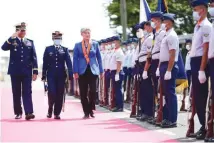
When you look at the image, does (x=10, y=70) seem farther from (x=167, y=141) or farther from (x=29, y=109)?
(x=167, y=141)

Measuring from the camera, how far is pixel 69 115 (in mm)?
13453

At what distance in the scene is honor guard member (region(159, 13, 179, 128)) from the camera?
989cm

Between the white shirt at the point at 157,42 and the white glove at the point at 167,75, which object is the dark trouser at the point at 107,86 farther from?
the white glove at the point at 167,75

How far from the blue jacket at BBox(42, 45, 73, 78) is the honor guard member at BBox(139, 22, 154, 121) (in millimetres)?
1973

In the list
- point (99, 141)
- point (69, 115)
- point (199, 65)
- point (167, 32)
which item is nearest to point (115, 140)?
point (99, 141)

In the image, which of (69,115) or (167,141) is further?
(69,115)

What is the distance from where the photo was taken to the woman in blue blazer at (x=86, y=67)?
1255 centimetres

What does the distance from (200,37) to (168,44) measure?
4.84 feet

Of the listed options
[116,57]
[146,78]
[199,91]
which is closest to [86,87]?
[146,78]

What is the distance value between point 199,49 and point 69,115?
5.61 meters

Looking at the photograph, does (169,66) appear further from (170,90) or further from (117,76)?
(117,76)

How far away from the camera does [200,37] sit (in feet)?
28.0

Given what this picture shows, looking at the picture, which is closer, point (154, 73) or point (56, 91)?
point (154, 73)

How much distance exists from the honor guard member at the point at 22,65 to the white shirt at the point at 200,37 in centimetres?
458
